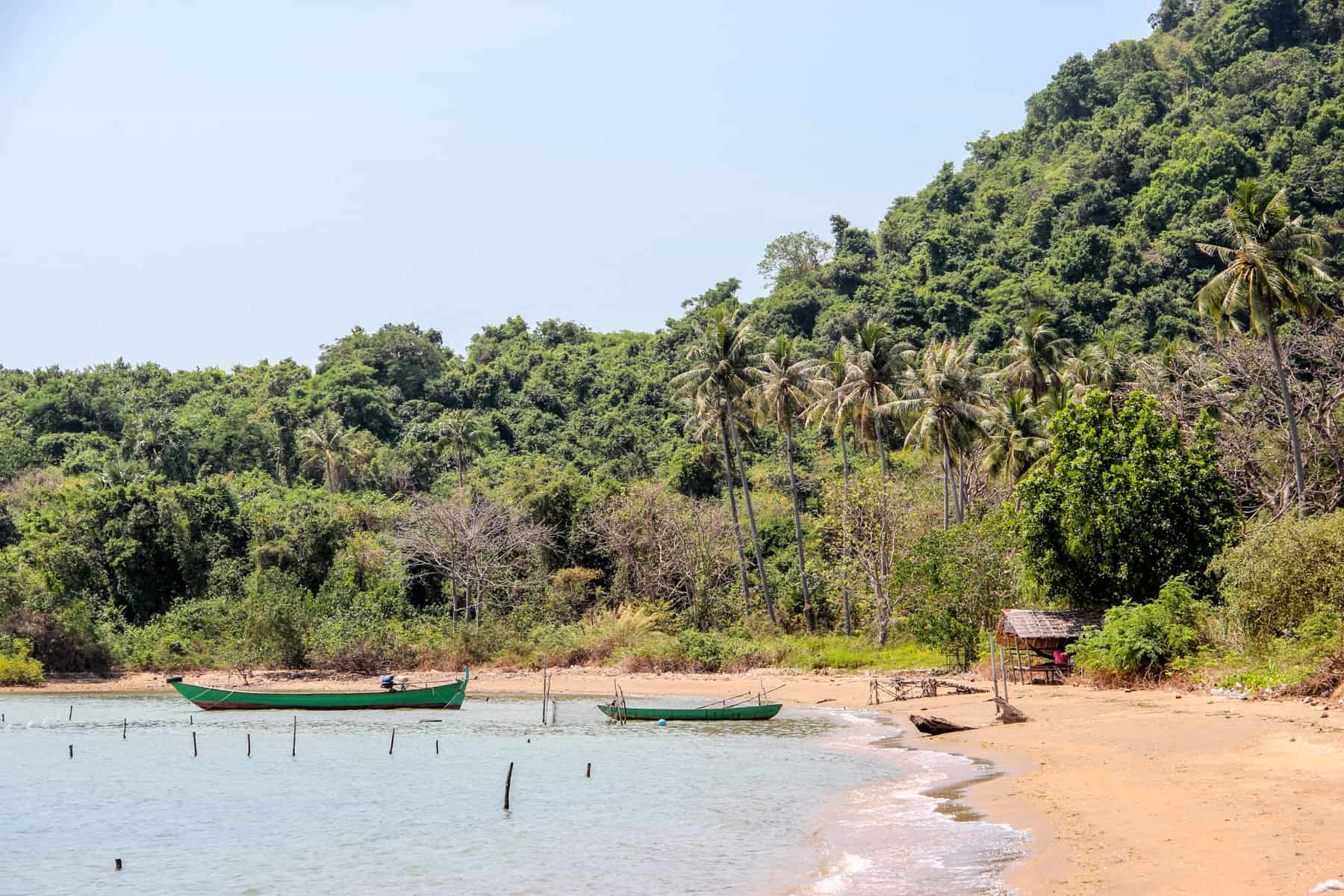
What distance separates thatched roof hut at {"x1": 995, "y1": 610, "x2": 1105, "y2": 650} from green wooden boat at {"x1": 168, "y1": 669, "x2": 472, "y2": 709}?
1997 cm

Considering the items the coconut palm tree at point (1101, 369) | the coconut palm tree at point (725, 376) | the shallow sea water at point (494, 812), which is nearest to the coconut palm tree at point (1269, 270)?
the coconut palm tree at point (1101, 369)

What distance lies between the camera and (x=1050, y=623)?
1419 inches

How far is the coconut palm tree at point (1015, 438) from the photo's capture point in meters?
51.2

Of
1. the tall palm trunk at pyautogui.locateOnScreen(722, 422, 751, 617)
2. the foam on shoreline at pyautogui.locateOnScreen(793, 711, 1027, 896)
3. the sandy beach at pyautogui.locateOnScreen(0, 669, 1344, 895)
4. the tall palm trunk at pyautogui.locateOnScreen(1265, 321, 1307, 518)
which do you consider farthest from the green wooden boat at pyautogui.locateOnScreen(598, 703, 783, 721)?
the tall palm trunk at pyautogui.locateOnScreen(722, 422, 751, 617)

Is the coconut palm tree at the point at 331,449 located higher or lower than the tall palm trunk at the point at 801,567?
higher

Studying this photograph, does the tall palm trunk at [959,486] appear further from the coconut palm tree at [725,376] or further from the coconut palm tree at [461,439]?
the coconut palm tree at [461,439]

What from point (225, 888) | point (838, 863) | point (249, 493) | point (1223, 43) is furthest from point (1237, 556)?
point (1223, 43)

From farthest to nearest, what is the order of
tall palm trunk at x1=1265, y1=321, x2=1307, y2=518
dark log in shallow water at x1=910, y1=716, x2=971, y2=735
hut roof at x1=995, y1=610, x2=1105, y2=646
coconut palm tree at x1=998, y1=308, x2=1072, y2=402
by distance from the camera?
coconut palm tree at x1=998, y1=308, x2=1072, y2=402, tall palm trunk at x1=1265, y1=321, x2=1307, y2=518, hut roof at x1=995, y1=610, x2=1105, y2=646, dark log in shallow water at x1=910, y1=716, x2=971, y2=735

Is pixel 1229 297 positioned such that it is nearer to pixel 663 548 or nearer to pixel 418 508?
pixel 663 548

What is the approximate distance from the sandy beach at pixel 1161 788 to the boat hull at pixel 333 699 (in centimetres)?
1880

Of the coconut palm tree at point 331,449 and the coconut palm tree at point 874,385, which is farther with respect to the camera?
the coconut palm tree at point 331,449

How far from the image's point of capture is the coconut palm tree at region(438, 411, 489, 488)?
73.9 m

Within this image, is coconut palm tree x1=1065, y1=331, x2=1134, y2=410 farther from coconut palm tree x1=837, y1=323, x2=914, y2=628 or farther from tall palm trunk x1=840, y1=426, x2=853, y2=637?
tall palm trunk x1=840, y1=426, x2=853, y2=637

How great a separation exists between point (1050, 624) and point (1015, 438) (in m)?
17.2
